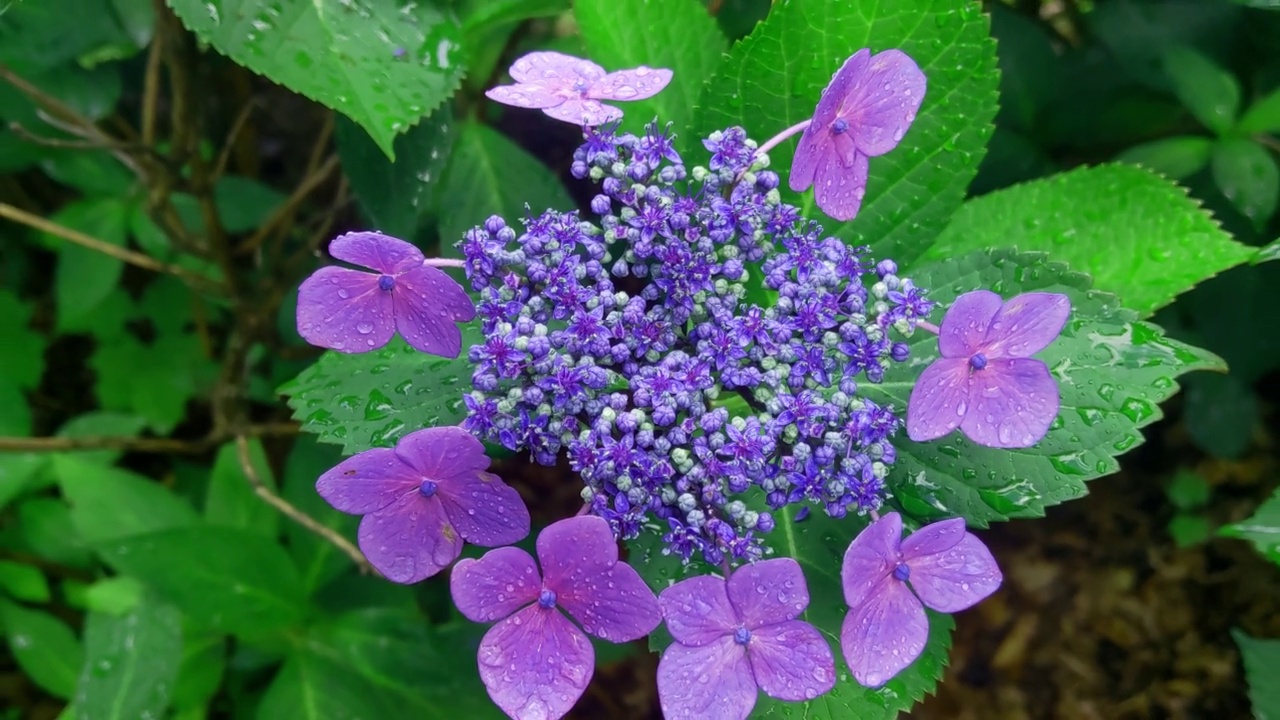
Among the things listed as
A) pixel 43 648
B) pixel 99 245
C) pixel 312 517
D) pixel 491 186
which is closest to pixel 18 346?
pixel 99 245

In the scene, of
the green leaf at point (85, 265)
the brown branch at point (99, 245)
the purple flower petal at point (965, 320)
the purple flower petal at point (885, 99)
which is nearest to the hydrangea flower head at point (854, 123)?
the purple flower petal at point (885, 99)

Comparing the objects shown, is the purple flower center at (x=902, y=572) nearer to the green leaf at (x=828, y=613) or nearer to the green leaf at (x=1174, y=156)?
the green leaf at (x=828, y=613)

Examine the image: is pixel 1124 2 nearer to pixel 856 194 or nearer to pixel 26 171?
pixel 856 194

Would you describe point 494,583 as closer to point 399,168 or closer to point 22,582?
point 399,168

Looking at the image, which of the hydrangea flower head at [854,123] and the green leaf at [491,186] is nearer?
the hydrangea flower head at [854,123]

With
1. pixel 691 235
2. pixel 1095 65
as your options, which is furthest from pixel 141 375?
pixel 1095 65

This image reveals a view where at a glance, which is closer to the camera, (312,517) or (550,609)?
(550,609)
